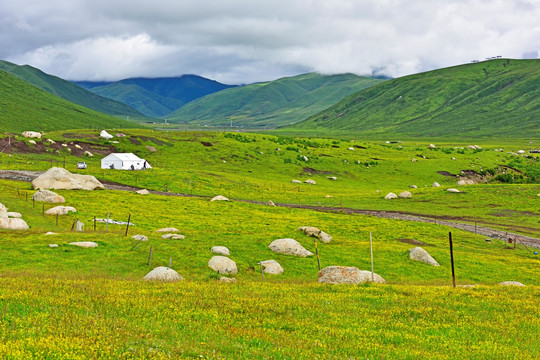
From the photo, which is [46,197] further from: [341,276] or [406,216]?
[406,216]

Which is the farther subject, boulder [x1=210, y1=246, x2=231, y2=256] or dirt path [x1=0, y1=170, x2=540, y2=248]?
dirt path [x1=0, y1=170, x2=540, y2=248]

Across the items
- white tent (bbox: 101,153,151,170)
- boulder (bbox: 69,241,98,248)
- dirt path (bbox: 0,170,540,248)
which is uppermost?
white tent (bbox: 101,153,151,170)

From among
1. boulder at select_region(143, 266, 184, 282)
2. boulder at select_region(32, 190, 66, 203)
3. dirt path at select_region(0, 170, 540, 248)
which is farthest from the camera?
dirt path at select_region(0, 170, 540, 248)

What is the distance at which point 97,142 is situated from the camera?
170000 millimetres

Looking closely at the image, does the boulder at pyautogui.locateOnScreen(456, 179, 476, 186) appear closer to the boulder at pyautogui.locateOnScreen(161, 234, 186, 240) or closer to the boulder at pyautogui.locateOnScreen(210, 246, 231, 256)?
the boulder at pyautogui.locateOnScreen(161, 234, 186, 240)

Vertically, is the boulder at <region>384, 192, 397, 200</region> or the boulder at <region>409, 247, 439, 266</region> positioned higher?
the boulder at <region>409, 247, 439, 266</region>

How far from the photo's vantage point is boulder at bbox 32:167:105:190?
8544 centimetres

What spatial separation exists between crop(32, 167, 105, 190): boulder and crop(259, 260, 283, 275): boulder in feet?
192

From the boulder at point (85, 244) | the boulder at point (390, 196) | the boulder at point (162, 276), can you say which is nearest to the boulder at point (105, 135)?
the boulder at point (390, 196)

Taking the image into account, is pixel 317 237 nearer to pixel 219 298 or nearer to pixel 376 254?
pixel 376 254

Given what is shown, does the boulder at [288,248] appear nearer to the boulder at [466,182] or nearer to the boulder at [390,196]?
the boulder at [390,196]

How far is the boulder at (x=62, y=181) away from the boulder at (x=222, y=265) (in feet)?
186

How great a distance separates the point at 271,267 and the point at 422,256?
2104 cm

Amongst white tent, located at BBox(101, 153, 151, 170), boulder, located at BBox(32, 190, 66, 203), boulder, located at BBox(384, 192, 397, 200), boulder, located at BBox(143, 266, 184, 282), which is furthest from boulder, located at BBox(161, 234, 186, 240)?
white tent, located at BBox(101, 153, 151, 170)
